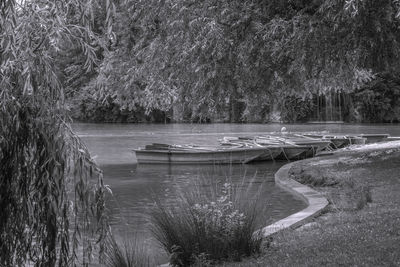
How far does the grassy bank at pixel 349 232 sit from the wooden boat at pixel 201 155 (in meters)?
12.2

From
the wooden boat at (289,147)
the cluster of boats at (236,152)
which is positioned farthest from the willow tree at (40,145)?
the wooden boat at (289,147)

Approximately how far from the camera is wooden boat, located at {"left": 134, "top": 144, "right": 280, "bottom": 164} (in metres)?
28.0

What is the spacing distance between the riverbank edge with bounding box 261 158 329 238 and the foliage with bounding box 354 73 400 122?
52.6m

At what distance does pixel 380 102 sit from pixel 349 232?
6604 centimetres

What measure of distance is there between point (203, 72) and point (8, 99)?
8737 millimetres

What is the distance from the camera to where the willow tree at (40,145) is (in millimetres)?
4953

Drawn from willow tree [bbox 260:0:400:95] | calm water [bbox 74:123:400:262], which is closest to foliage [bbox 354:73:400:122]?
calm water [bbox 74:123:400:262]

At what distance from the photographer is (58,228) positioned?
522 cm

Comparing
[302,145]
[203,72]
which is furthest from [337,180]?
[302,145]

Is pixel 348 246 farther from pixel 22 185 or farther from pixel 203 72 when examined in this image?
pixel 203 72

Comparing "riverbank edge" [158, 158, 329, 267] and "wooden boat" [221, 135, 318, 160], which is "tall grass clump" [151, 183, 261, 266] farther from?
"wooden boat" [221, 135, 318, 160]

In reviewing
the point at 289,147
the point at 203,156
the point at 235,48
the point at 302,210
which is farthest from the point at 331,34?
the point at 289,147

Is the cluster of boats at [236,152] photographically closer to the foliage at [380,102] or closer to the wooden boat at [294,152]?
the wooden boat at [294,152]

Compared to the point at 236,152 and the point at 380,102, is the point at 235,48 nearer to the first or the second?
the point at 236,152
